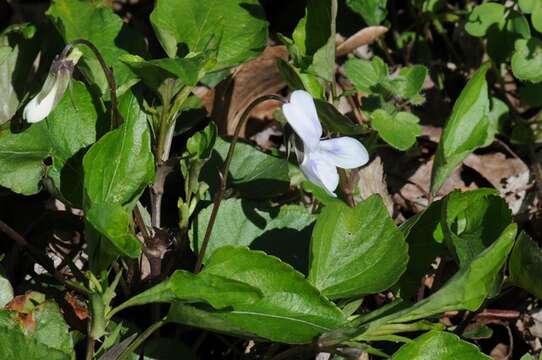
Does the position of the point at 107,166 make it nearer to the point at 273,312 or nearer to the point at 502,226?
the point at 273,312

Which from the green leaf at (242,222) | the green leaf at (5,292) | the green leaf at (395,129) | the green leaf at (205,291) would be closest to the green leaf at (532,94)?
the green leaf at (395,129)

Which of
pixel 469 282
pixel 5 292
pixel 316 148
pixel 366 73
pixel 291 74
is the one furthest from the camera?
pixel 366 73

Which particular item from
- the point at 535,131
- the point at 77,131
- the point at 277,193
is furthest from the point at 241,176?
the point at 535,131

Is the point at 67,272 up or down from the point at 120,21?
down

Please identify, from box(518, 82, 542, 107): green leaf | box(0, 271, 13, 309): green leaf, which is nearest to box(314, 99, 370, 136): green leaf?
box(0, 271, 13, 309): green leaf

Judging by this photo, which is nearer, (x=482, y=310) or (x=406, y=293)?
Answer: (x=406, y=293)

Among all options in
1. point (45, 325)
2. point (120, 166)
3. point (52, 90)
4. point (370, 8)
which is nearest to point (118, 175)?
point (120, 166)

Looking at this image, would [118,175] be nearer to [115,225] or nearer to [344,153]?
[115,225]
